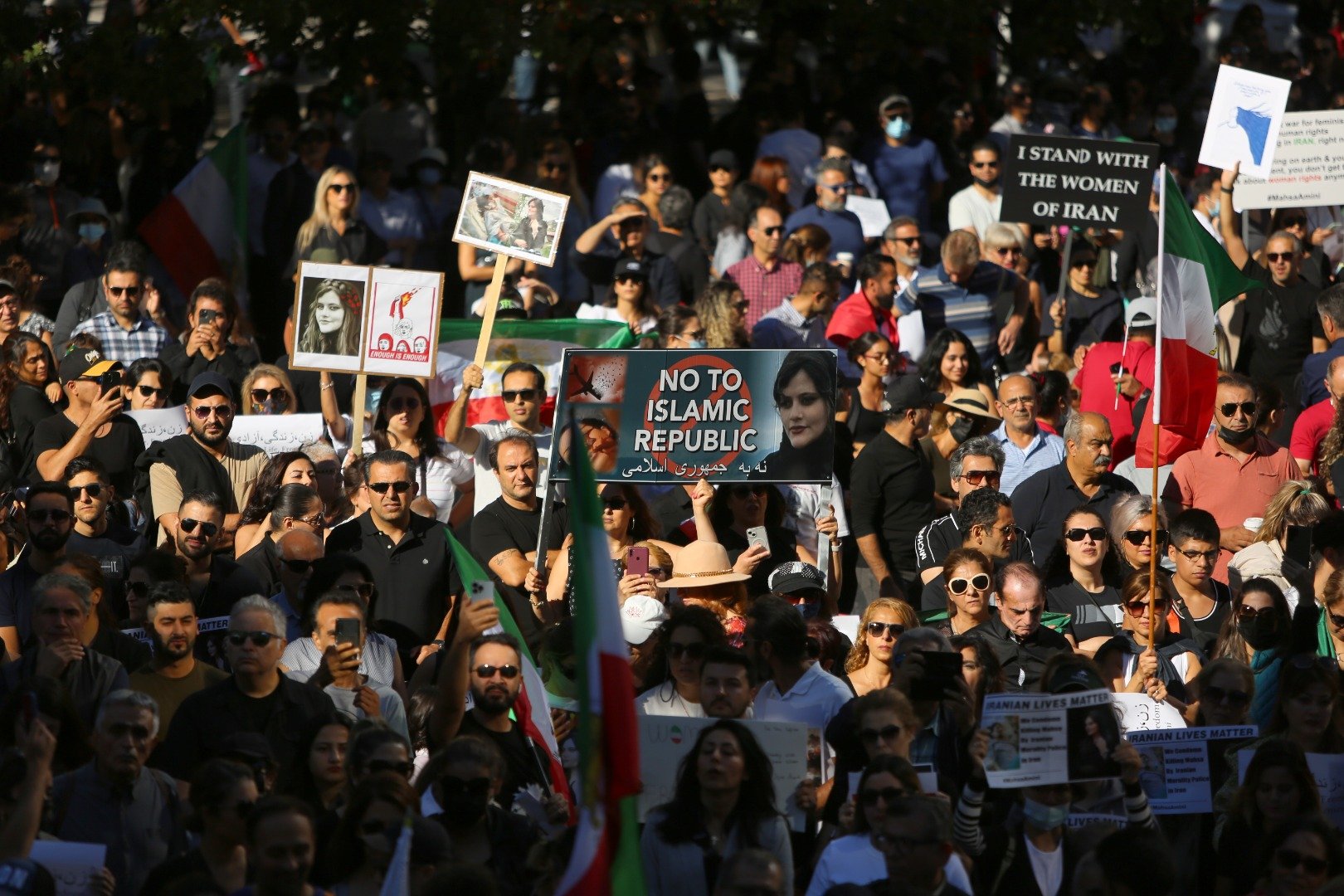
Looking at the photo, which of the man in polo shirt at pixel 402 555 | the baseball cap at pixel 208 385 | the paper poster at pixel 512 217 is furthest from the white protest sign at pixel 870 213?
the man in polo shirt at pixel 402 555

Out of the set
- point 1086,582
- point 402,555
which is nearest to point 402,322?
point 402,555

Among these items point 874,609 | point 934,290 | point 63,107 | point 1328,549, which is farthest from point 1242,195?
point 63,107

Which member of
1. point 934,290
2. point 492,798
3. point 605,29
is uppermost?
point 605,29

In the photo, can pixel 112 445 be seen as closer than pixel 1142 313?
Yes

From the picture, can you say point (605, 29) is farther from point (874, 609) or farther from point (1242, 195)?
point (874, 609)

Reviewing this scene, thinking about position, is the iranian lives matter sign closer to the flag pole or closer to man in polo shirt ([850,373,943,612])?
man in polo shirt ([850,373,943,612])

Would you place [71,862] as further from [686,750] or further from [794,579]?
[794,579]

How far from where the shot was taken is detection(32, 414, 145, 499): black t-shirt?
37.7 ft

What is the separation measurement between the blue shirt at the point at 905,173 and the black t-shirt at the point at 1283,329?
341 cm

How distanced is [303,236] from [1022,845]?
831 cm

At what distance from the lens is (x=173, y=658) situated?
8.83 metres

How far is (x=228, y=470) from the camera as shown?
37.8ft

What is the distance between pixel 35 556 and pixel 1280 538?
5660 mm

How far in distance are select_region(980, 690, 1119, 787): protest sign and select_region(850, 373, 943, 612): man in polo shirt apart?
445 centimetres
